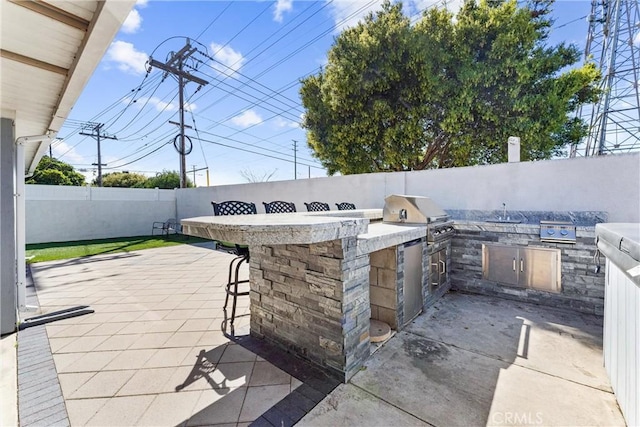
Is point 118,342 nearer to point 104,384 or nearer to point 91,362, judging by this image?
point 91,362

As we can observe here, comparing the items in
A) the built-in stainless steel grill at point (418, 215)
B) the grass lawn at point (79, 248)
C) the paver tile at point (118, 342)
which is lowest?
the paver tile at point (118, 342)

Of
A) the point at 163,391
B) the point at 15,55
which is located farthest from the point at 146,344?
the point at 15,55

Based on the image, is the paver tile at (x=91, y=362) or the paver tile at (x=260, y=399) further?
the paver tile at (x=91, y=362)

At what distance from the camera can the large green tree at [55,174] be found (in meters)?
18.0

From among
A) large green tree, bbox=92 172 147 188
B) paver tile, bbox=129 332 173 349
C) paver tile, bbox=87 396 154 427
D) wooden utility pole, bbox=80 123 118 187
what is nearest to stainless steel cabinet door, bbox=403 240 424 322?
paver tile, bbox=87 396 154 427

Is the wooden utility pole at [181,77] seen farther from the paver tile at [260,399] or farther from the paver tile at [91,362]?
the paver tile at [260,399]

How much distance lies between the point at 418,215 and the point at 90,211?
41.6 feet

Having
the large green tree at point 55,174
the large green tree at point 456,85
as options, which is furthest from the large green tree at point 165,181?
the large green tree at point 456,85

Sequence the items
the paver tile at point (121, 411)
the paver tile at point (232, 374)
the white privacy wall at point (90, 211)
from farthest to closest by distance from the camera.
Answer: the white privacy wall at point (90, 211) < the paver tile at point (232, 374) < the paver tile at point (121, 411)

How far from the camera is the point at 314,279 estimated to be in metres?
2.15

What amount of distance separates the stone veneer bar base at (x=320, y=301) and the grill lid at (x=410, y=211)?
64.1 inches

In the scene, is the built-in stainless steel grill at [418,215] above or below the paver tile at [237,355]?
above

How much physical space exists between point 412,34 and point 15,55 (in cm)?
806

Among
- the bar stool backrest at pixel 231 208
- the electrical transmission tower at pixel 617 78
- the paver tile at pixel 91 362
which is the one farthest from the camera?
the electrical transmission tower at pixel 617 78
